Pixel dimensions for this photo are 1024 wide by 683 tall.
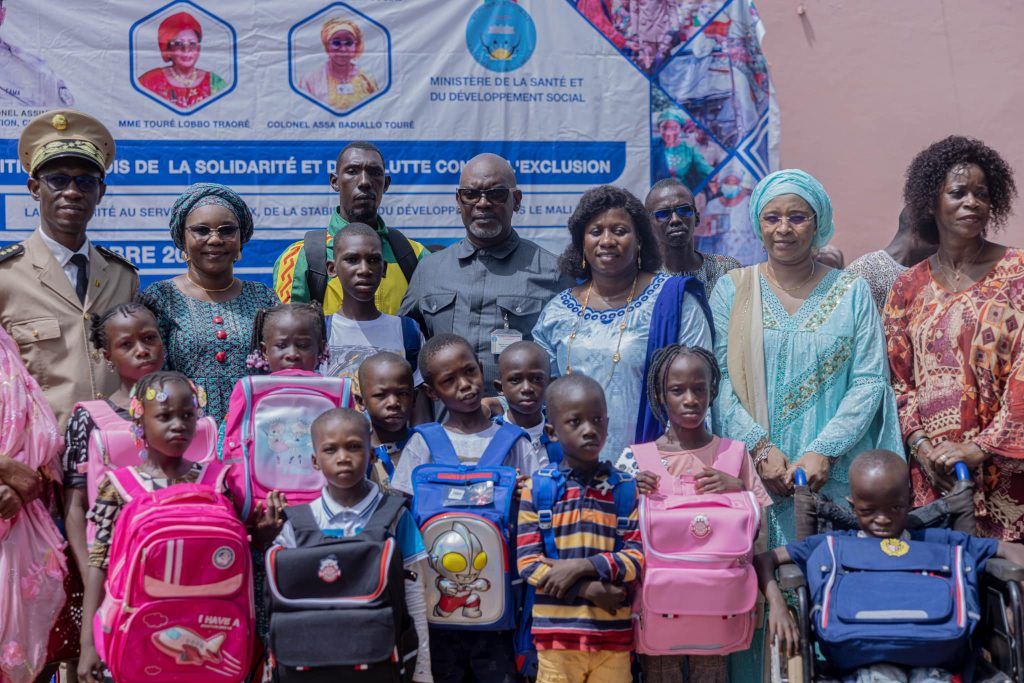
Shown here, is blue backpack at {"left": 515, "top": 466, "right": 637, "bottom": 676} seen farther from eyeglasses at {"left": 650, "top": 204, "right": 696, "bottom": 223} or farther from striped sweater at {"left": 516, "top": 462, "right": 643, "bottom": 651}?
eyeglasses at {"left": 650, "top": 204, "right": 696, "bottom": 223}

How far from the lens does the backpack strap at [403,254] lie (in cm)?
555

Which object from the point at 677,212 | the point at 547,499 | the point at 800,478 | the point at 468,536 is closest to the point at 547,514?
the point at 547,499

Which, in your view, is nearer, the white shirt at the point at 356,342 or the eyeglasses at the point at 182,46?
the white shirt at the point at 356,342

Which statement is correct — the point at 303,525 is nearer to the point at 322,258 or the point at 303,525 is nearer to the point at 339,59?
the point at 322,258

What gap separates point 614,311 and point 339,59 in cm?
277

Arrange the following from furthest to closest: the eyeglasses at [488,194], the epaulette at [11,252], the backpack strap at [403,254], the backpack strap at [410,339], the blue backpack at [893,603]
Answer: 1. the backpack strap at [403,254]
2. the eyeglasses at [488,194]
3. the backpack strap at [410,339]
4. the epaulette at [11,252]
5. the blue backpack at [893,603]


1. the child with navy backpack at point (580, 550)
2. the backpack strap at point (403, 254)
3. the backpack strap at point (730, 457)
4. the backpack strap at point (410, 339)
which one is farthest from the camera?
the backpack strap at point (403, 254)

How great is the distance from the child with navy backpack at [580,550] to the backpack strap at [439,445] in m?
0.35

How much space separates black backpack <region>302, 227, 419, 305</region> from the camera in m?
5.27

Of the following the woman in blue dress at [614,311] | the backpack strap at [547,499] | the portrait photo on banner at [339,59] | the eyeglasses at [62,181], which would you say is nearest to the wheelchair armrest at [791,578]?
the backpack strap at [547,499]

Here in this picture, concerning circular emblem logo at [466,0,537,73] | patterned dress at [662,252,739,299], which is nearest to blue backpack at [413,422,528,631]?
patterned dress at [662,252,739,299]

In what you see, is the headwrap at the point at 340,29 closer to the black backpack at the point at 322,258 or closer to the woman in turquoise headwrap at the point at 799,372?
the black backpack at the point at 322,258

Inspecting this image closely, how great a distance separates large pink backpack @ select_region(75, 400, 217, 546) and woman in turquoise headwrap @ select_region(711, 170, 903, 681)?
1.99 metres

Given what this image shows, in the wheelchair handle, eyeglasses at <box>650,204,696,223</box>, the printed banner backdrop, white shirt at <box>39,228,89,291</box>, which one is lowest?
the wheelchair handle
